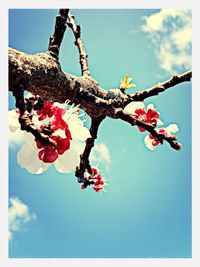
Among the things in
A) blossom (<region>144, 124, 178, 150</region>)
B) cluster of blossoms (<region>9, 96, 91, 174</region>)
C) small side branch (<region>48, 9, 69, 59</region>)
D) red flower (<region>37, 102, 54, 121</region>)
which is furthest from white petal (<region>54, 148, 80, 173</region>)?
blossom (<region>144, 124, 178, 150</region>)

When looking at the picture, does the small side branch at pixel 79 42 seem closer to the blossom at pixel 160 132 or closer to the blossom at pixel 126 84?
the blossom at pixel 126 84

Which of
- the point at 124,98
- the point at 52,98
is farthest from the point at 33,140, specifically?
the point at 124,98

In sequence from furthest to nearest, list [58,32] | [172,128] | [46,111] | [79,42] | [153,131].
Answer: [79,42], [172,128], [153,131], [58,32], [46,111]

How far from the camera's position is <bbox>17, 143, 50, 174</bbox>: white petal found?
812 mm

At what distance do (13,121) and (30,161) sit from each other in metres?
0.12

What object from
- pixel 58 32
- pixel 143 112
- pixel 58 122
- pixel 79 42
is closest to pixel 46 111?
pixel 58 122

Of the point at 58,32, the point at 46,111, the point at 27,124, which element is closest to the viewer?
the point at 27,124

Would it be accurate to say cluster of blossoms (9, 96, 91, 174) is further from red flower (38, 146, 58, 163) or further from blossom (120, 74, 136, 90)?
blossom (120, 74, 136, 90)

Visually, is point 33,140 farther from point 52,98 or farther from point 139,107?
point 139,107

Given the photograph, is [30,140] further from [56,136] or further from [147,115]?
[147,115]

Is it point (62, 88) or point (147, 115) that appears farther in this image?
point (147, 115)

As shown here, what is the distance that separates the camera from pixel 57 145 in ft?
2.52

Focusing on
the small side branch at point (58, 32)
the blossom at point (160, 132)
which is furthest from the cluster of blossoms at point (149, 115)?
the small side branch at point (58, 32)

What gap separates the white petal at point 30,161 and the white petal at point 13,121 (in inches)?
2.6
